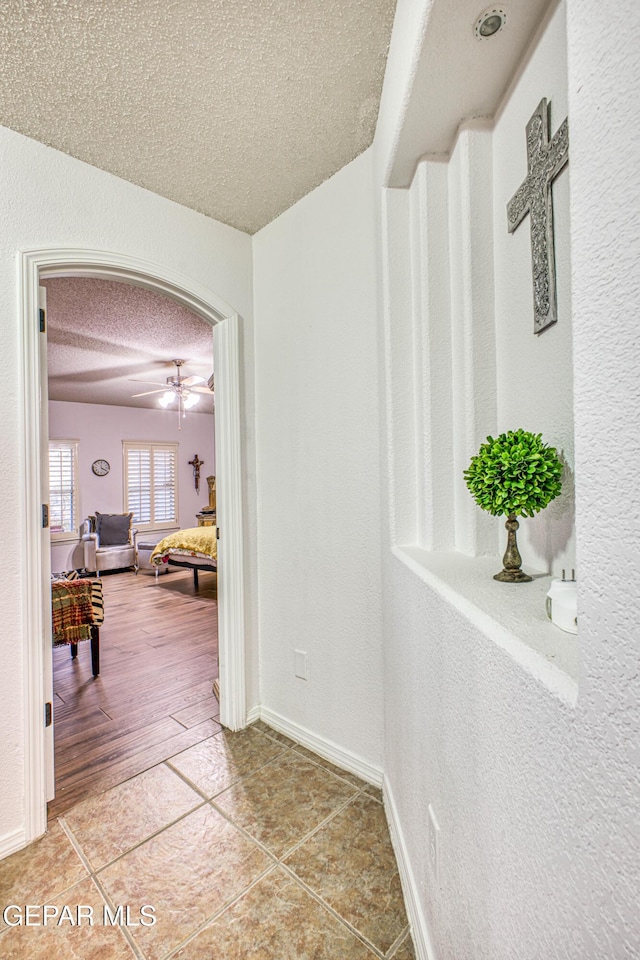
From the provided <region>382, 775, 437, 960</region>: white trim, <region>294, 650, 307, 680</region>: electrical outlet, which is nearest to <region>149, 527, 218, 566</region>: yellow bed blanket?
<region>294, 650, 307, 680</region>: electrical outlet

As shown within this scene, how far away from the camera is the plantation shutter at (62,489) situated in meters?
6.84

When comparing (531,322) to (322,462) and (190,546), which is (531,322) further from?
(190,546)

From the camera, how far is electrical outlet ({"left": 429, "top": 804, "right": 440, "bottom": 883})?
3.32 ft

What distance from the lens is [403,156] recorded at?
137 cm

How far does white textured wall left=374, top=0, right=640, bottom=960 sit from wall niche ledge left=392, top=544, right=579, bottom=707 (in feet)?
0.06

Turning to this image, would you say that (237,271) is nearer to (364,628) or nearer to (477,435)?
(477,435)

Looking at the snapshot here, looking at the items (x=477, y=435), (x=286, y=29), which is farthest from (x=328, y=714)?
(x=286, y=29)

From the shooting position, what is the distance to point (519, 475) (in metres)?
0.88

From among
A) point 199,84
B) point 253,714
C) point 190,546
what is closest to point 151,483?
point 190,546

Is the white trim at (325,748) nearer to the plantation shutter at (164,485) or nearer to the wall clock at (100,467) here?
the wall clock at (100,467)

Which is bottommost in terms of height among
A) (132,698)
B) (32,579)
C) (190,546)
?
(132,698)

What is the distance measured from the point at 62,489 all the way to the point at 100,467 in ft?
2.19

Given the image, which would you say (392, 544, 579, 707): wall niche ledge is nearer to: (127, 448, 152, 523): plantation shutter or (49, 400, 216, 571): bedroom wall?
(49, 400, 216, 571): bedroom wall

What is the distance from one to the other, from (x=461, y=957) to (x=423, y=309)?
5.12ft
